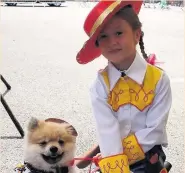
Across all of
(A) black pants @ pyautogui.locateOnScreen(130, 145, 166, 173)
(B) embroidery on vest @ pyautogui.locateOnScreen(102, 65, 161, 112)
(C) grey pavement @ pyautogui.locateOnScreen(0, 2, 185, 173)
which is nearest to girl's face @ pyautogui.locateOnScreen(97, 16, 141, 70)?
(B) embroidery on vest @ pyautogui.locateOnScreen(102, 65, 161, 112)

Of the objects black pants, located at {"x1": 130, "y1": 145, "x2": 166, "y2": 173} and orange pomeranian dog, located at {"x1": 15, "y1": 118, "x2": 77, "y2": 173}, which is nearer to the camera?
black pants, located at {"x1": 130, "y1": 145, "x2": 166, "y2": 173}

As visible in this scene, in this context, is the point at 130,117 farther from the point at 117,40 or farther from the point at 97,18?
the point at 97,18

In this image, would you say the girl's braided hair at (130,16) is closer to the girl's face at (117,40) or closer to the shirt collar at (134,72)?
the girl's face at (117,40)

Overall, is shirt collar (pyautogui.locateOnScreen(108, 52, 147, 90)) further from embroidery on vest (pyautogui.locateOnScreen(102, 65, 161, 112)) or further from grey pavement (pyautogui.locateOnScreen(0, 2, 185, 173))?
grey pavement (pyautogui.locateOnScreen(0, 2, 185, 173))

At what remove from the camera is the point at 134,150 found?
184 centimetres

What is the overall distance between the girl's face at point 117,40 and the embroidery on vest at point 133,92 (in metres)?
0.11

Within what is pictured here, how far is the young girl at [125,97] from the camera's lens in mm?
1817

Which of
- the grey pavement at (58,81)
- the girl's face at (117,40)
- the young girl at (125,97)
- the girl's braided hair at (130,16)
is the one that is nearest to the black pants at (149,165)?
the young girl at (125,97)

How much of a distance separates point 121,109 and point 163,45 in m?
Answer: 6.42

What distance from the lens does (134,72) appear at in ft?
6.18

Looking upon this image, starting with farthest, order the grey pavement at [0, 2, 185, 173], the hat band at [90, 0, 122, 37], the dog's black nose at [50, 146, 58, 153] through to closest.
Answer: the grey pavement at [0, 2, 185, 173] < the dog's black nose at [50, 146, 58, 153] < the hat band at [90, 0, 122, 37]

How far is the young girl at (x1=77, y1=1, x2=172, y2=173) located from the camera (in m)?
1.82

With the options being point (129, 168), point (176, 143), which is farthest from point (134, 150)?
point (176, 143)

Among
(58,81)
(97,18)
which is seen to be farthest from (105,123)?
(58,81)
